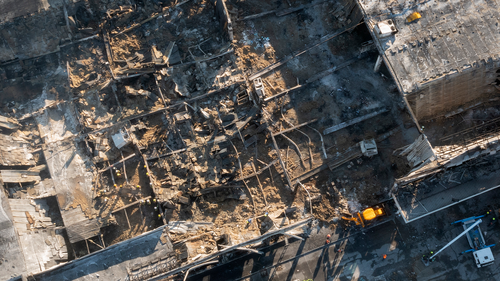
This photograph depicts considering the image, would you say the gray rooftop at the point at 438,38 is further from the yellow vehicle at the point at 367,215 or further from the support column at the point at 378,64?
the yellow vehicle at the point at 367,215

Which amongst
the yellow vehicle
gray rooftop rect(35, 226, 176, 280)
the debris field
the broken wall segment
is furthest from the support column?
gray rooftop rect(35, 226, 176, 280)

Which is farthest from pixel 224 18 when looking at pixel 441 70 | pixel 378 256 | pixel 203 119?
pixel 378 256

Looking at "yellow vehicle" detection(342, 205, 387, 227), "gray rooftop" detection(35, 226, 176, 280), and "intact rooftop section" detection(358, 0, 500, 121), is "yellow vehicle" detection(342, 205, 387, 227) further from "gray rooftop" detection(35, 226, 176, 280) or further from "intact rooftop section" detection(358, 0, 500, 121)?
"gray rooftop" detection(35, 226, 176, 280)

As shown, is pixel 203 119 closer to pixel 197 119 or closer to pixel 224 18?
pixel 197 119

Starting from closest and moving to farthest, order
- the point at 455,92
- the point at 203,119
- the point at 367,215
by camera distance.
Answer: the point at 367,215 → the point at 455,92 → the point at 203,119

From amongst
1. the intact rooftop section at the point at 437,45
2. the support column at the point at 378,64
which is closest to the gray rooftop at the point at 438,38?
the intact rooftop section at the point at 437,45

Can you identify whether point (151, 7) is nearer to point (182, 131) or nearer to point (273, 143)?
point (182, 131)
